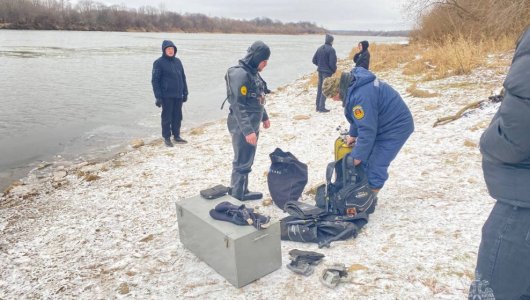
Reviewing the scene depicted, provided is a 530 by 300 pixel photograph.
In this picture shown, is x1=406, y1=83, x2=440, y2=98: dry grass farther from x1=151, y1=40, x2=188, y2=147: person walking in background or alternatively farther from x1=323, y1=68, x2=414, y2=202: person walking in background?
x1=323, y1=68, x2=414, y2=202: person walking in background

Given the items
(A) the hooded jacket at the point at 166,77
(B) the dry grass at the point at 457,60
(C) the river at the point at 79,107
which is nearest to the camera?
(A) the hooded jacket at the point at 166,77

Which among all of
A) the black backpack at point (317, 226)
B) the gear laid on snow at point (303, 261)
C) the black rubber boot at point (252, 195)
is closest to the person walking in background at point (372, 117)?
the black backpack at point (317, 226)

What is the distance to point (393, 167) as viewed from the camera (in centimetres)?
606

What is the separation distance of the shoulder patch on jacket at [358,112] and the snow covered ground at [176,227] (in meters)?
1.16

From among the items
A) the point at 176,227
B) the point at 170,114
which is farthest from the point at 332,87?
the point at 170,114

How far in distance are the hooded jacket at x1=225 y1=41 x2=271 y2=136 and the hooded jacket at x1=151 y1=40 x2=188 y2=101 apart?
3283 millimetres

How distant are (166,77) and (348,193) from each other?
464 centimetres

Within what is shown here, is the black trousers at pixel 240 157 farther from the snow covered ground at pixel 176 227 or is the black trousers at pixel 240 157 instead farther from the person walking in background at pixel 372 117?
the person walking in background at pixel 372 117

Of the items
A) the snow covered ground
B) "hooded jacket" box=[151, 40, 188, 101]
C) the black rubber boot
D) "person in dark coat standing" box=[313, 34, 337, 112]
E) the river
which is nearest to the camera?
the snow covered ground

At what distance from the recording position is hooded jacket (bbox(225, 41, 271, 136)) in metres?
4.44

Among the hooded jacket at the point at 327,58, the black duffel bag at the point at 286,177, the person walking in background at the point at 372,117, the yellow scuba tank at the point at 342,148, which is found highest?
the hooded jacket at the point at 327,58

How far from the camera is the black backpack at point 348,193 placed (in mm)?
4203

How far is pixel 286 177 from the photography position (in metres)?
4.78

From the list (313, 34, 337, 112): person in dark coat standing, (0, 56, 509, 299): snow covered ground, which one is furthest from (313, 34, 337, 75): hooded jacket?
(0, 56, 509, 299): snow covered ground
